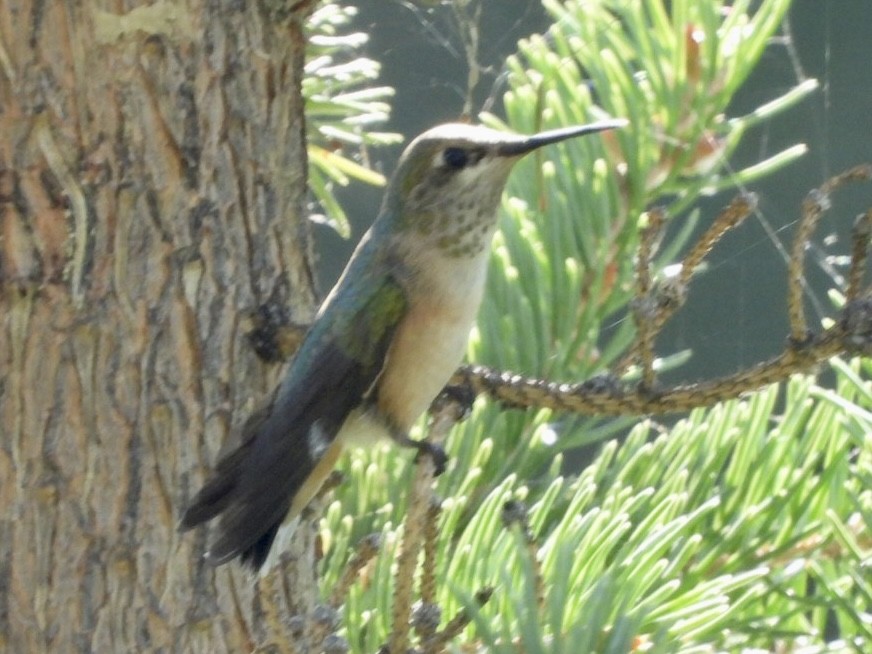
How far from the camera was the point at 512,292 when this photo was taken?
35.5 inches

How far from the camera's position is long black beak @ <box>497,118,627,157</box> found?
2.15 feet

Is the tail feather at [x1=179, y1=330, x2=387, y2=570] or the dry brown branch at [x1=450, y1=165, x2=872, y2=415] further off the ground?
the dry brown branch at [x1=450, y1=165, x2=872, y2=415]

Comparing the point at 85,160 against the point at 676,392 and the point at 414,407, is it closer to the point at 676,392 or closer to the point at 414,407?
the point at 414,407

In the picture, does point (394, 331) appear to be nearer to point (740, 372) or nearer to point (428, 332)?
point (428, 332)

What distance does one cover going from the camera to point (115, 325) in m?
0.69

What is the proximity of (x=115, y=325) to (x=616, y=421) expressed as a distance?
37 centimetres

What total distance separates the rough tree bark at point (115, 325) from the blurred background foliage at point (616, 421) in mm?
131

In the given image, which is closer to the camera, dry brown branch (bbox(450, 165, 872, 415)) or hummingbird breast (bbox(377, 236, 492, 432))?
dry brown branch (bbox(450, 165, 872, 415))

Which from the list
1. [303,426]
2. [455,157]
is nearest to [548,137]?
[455,157]

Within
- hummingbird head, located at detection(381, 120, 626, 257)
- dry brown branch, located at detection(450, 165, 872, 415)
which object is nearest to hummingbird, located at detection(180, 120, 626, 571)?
hummingbird head, located at detection(381, 120, 626, 257)

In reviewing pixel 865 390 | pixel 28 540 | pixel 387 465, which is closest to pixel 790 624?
pixel 865 390

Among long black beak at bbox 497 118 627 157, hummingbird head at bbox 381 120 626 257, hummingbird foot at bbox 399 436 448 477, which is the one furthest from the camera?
hummingbird head at bbox 381 120 626 257

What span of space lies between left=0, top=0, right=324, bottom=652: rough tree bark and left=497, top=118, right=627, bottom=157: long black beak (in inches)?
6.8

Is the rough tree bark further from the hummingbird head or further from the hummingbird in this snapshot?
the hummingbird head
